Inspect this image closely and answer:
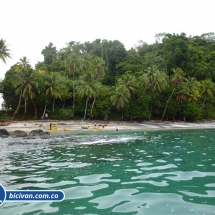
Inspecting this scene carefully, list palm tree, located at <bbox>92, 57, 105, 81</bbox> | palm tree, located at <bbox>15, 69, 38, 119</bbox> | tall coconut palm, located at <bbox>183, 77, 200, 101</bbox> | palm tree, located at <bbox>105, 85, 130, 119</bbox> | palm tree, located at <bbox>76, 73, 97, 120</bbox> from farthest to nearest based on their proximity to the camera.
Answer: tall coconut palm, located at <bbox>183, 77, 200, 101</bbox>
palm tree, located at <bbox>92, 57, 105, 81</bbox>
palm tree, located at <bbox>105, 85, 130, 119</bbox>
palm tree, located at <bbox>76, 73, 97, 120</bbox>
palm tree, located at <bbox>15, 69, 38, 119</bbox>

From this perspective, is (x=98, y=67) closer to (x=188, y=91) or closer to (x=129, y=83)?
(x=129, y=83)

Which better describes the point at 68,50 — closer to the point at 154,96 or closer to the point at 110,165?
the point at 154,96

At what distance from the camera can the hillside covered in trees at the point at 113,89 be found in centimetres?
5696

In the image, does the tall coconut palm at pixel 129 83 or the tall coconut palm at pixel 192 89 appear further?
the tall coconut palm at pixel 192 89

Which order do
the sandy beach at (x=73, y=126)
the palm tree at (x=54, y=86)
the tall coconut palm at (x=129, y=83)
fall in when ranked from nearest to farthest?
1. the sandy beach at (x=73, y=126)
2. the palm tree at (x=54, y=86)
3. the tall coconut palm at (x=129, y=83)

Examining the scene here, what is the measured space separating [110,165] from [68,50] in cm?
9103

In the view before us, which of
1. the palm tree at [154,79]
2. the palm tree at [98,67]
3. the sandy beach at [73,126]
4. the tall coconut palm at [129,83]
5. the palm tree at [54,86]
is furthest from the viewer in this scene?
the palm tree at [98,67]

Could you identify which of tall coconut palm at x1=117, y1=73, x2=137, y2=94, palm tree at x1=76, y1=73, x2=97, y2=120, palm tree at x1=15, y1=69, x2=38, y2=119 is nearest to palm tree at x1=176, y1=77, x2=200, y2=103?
tall coconut palm at x1=117, y1=73, x2=137, y2=94

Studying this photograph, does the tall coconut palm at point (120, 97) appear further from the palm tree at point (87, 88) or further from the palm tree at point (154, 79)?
the palm tree at point (154, 79)

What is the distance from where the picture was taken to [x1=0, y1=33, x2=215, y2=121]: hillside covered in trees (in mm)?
56959

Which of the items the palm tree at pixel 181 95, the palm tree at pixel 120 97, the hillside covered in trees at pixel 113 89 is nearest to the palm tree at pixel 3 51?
the hillside covered in trees at pixel 113 89

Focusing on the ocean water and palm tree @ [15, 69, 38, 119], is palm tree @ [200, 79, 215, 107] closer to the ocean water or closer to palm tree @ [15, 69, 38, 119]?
palm tree @ [15, 69, 38, 119]

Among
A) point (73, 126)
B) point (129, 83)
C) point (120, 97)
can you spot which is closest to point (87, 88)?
point (120, 97)

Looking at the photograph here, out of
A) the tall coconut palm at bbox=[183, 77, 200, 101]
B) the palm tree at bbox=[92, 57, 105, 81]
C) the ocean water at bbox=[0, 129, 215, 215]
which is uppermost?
the palm tree at bbox=[92, 57, 105, 81]
